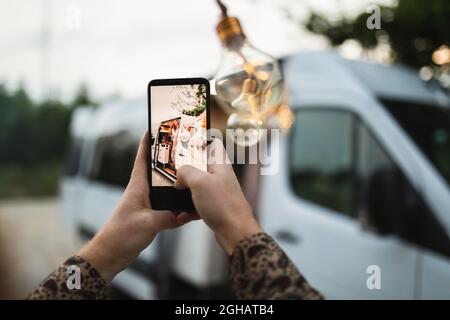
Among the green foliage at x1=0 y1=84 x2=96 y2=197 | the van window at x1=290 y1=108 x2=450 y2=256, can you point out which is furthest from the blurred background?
the green foliage at x1=0 y1=84 x2=96 y2=197

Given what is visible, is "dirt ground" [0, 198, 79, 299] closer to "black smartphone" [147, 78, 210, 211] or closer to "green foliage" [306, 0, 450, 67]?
"green foliage" [306, 0, 450, 67]

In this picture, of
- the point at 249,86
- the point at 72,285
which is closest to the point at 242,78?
the point at 249,86

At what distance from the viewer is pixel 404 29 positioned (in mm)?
3098

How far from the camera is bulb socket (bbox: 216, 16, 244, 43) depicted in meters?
0.99

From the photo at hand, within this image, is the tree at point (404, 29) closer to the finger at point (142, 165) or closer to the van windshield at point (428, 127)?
the van windshield at point (428, 127)

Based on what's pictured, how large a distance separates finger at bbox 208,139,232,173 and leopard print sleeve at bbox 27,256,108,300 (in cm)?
A: 34

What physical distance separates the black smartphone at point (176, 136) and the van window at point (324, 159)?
170cm

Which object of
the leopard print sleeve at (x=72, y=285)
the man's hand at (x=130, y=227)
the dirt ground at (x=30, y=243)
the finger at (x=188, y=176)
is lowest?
the dirt ground at (x=30, y=243)

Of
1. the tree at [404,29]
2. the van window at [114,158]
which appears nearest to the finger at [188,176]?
the tree at [404,29]

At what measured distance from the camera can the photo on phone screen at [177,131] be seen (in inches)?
32.6

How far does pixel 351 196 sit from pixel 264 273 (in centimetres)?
177

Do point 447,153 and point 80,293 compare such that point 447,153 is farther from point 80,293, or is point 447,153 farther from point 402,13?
point 80,293

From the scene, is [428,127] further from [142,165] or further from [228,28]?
[142,165]

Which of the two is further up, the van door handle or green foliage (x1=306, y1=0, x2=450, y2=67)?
green foliage (x1=306, y1=0, x2=450, y2=67)
